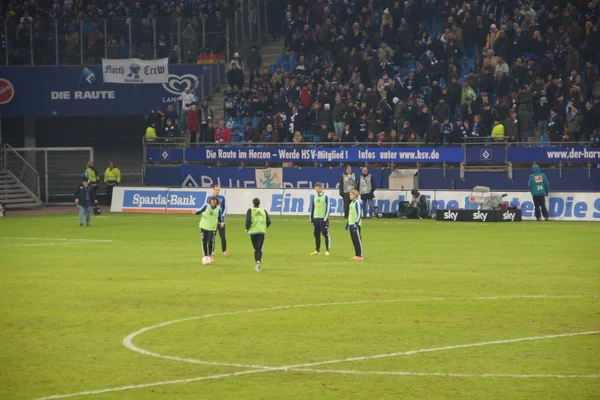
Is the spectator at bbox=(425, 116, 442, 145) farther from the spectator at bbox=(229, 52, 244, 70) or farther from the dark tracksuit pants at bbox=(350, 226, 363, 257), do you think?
the dark tracksuit pants at bbox=(350, 226, 363, 257)

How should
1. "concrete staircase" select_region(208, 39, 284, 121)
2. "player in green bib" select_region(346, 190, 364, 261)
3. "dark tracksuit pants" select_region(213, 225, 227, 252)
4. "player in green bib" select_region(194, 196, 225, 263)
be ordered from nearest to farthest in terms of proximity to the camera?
1. "player in green bib" select_region(194, 196, 225, 263)
2. "player in green bib" select_region(346, 190, 364, 261)
3. "dark tracksuit pants" select_region(213, 225, 227, 252)
4. "concrete staircase" select_region(208, 39, 284, 121)

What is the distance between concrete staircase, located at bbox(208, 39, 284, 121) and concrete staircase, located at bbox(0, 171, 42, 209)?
10.2 metres

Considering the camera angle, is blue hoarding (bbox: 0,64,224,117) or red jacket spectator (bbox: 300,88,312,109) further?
blue hoarding (bbox: 0,64,224,117)

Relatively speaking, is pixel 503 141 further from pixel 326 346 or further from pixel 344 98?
pixel 326 346

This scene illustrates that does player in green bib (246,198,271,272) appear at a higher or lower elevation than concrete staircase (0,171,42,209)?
lower

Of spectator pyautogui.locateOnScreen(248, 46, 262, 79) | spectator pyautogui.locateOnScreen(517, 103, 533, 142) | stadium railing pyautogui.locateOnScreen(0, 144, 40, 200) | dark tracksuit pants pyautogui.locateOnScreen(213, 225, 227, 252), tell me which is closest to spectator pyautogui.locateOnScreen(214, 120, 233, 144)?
spectator pyautogui.locateOnScreen(248, 46, 262, 79)

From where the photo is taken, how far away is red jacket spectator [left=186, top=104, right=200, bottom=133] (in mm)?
50938

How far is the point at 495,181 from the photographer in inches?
1709

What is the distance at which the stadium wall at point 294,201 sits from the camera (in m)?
40.8

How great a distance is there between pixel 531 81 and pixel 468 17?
469 centimetres

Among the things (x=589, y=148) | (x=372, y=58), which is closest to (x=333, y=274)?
(x=589, y=148)

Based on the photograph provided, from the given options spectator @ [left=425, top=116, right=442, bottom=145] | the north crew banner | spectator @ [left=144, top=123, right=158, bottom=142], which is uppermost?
the north crew banner

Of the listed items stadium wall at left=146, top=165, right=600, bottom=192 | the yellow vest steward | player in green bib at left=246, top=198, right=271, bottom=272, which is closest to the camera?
player in green bib at left=246, top=198, right=271, bottom=272

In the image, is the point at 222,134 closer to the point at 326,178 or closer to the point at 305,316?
the point at 326,178
